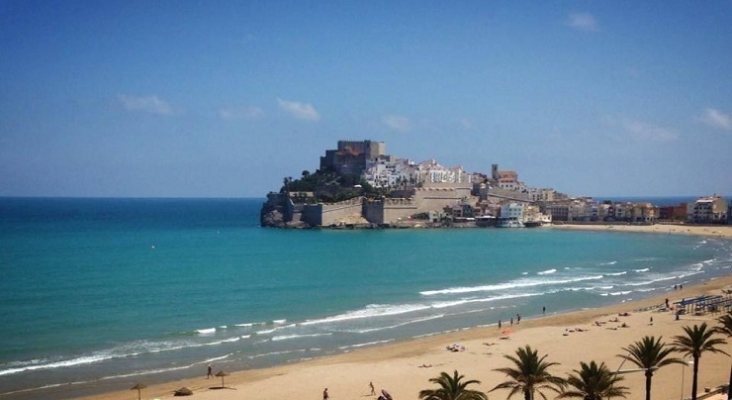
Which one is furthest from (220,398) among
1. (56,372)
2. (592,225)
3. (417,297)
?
(592,225)

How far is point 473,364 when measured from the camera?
20812 millimetres

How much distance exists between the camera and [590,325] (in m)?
27.0

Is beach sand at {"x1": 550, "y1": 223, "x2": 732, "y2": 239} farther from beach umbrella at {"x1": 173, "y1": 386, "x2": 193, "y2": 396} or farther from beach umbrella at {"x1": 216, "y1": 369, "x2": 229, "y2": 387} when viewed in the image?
beach umbrella at {"x1": 173, "y1": 386, "x2": 193, "y2": 396}

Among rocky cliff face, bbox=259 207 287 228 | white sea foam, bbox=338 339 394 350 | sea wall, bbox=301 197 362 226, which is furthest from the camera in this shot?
rocky cliff face, bbox=259 207 287 228

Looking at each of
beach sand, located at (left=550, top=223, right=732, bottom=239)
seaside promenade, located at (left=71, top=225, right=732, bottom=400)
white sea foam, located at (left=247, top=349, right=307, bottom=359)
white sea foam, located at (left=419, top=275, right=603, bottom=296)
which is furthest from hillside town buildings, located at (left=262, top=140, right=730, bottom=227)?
white sea foam, located at (left=247, top=349, right=307, bottom=359)

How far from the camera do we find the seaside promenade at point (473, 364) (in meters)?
17.7

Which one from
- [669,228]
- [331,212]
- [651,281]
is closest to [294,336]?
[651,281]

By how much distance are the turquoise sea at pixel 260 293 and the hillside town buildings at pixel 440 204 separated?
20.1 meters

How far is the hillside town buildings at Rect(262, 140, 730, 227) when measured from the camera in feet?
298

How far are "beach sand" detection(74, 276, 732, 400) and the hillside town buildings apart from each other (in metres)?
63.1

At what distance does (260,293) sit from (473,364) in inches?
648

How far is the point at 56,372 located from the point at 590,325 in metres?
18.8

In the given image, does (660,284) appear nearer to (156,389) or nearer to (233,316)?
(233,316)

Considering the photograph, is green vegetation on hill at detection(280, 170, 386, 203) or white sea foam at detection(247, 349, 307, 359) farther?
green vegetation on hill at detection(280, 170, 386, 203)
